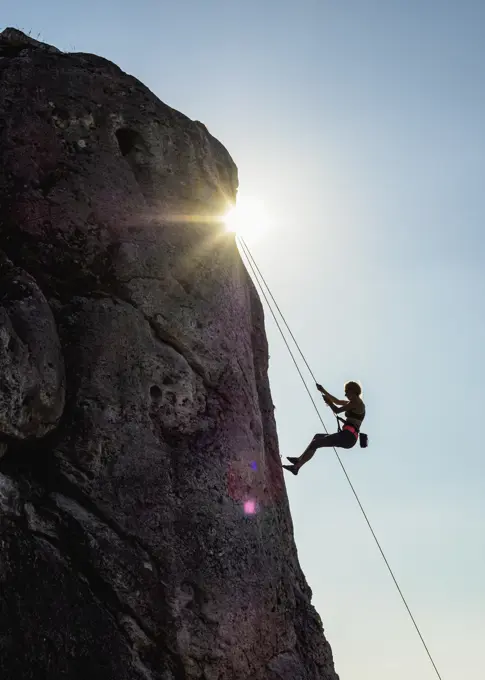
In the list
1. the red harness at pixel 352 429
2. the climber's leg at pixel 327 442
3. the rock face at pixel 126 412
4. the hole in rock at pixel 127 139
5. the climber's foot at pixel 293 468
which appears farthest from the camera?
the red harness at pixel 352 429

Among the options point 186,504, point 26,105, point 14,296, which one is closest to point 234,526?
point 186,504

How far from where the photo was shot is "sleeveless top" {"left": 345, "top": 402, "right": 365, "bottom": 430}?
15.8 meters

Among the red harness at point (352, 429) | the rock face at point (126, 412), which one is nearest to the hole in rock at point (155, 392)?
the rock face at point (126, 412)

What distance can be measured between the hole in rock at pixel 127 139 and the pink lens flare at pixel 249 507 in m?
5.86

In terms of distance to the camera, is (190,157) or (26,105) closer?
(26,105)

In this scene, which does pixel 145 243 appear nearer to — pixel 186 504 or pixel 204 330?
pixel 204 330

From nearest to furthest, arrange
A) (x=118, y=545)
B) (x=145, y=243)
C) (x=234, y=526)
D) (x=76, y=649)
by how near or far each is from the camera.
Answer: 1. (x=76, y=649)
2. (x=118, y=545)
3. (x=234, y=526)
4. (x=145, y=243)

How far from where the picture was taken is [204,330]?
462 inches

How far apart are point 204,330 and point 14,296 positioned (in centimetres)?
288

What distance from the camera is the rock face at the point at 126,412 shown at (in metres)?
9.30

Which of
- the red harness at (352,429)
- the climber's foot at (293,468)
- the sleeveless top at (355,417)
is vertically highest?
the sleeveless top at (355,417)

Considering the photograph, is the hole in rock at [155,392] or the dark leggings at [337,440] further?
the dark leggings at [337,440]

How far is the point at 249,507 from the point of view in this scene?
35.5 ft

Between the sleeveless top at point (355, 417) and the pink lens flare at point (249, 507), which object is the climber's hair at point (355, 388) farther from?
the pink lens flare at point (249, 507)
